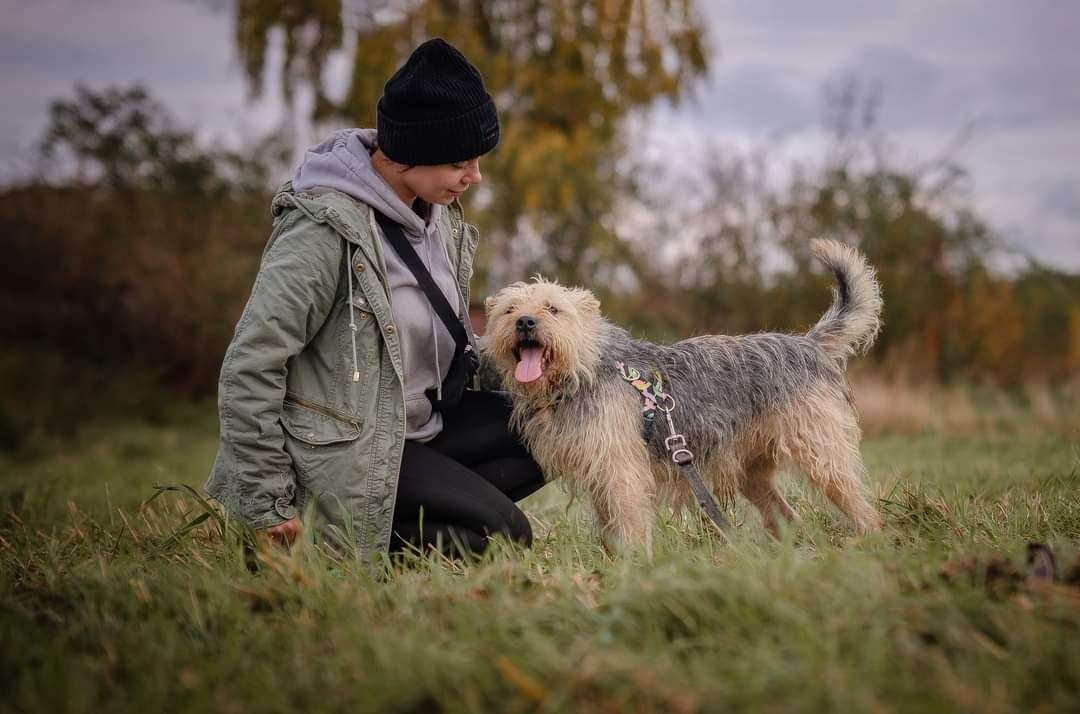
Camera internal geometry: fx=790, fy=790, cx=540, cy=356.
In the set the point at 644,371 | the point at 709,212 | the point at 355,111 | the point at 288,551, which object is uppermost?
the point at 355,111

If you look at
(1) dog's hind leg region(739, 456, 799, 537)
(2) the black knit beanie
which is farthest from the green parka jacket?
(1) dog's hind leg region(739, 456, 799, 537)

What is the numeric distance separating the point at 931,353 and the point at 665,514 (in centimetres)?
891

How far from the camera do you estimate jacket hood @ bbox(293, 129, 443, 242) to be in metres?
3.57

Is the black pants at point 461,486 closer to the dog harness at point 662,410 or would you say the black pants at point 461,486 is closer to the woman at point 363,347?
the woman at point 363,347

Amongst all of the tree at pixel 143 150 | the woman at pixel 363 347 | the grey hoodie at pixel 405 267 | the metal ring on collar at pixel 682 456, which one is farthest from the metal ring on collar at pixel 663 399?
the tree at pixel 143 150

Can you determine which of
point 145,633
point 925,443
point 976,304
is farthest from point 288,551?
point 976,304

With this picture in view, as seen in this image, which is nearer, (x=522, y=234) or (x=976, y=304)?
(x=976, y=304)

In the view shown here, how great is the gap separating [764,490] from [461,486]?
1736 millimetres

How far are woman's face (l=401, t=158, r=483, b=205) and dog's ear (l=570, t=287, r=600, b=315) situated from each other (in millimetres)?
738

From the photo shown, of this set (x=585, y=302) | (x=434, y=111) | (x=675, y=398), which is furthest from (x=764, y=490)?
(x=434, y=111)

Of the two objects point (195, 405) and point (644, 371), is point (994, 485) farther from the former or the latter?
point (195, 405)

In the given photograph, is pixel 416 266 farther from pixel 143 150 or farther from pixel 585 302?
pixel 143 150

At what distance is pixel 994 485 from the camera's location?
15.2 feet

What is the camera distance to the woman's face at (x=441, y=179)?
3646 mm
